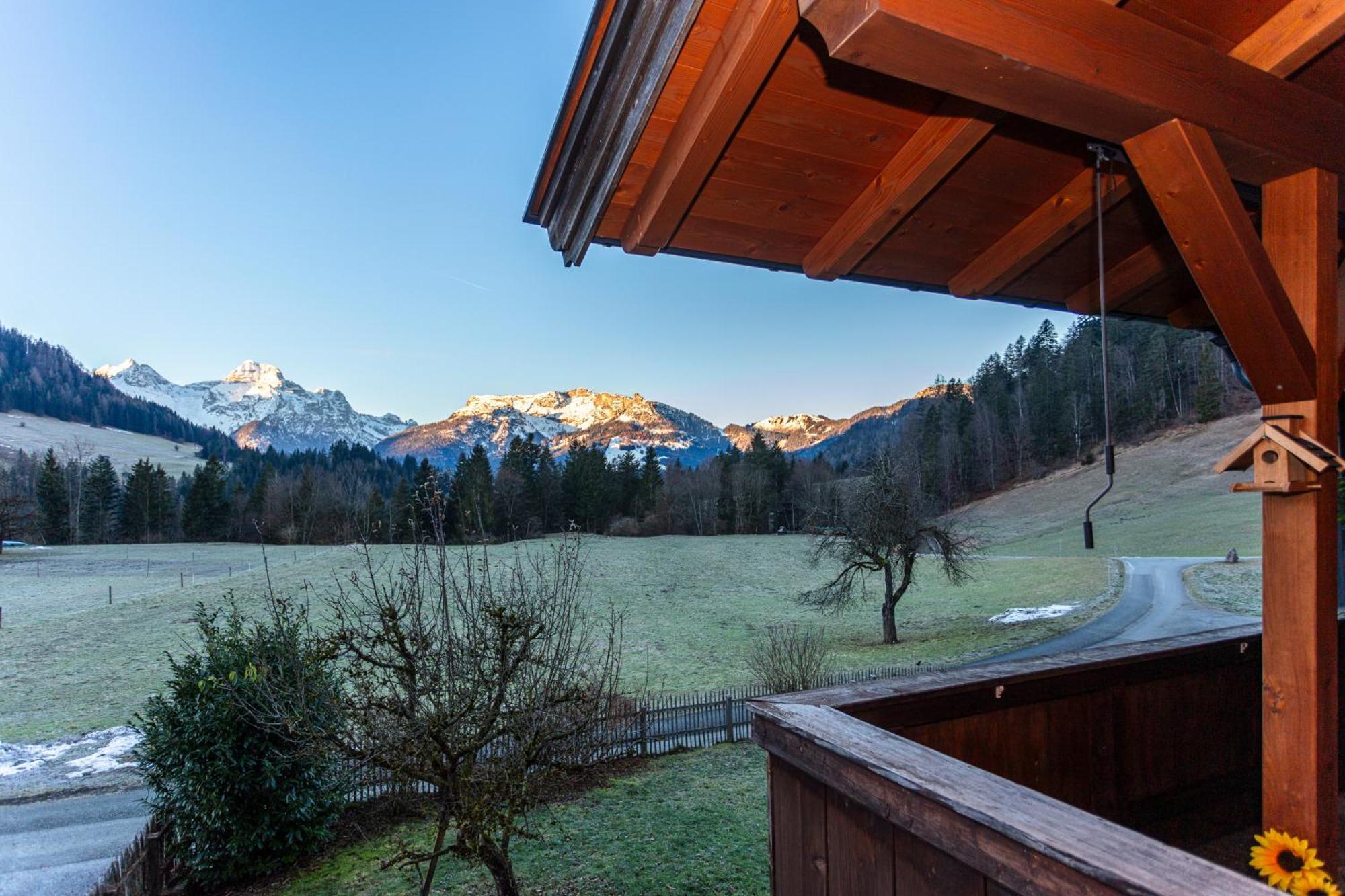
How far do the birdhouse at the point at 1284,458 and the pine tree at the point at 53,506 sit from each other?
5309cm

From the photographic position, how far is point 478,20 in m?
8.48

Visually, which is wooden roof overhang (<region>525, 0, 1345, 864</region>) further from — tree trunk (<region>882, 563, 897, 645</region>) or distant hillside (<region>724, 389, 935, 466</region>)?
distant hillside (<region>724, 389, 935, 466</region>)

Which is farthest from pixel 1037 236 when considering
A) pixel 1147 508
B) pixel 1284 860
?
pixel 1147 508

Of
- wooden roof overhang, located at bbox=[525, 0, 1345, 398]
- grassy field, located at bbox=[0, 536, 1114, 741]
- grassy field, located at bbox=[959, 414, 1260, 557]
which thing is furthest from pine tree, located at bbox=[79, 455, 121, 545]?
wooden roof overhang, located at bbox=[525, 0, 1345, 398]

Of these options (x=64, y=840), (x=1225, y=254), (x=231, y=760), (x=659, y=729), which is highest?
(x=1225, y=254)

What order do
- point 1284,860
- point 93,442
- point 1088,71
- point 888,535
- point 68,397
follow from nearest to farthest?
point 1088,71 → point 1284,860 → point 888,535 → point 93,442 → point 68,397

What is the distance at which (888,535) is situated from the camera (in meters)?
15.9

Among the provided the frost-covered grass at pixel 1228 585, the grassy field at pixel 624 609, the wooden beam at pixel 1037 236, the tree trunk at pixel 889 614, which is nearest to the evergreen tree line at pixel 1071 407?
the grassy field at pixel 624 609

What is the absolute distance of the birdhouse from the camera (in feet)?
5.34

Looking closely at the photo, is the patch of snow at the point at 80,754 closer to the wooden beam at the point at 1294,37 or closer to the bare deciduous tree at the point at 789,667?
the bare deciduous tree at the point at 789,667

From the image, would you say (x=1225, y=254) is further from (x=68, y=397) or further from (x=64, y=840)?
(x=68, y=397)

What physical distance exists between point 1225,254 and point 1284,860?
152cm

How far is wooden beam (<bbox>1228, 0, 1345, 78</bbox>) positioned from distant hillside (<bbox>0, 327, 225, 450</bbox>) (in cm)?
11405

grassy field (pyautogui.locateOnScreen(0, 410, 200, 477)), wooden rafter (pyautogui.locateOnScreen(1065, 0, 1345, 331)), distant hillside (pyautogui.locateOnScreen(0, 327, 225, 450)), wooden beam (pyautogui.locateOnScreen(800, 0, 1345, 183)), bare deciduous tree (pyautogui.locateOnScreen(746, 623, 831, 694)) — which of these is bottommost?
bare deciduous tree (pyautogui.locateOnScreen(746, 623, 831, 694))
